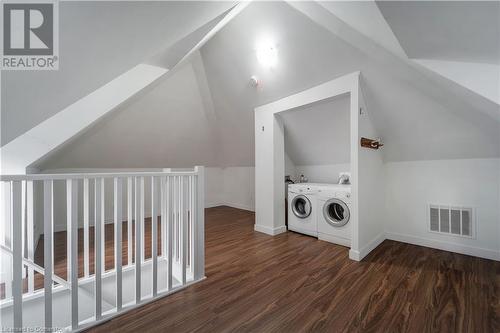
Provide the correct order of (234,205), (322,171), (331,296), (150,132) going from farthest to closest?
(234,205)
(322,171)
(150,132)
(331,296)

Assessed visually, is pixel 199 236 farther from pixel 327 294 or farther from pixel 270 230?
pixel 270 230

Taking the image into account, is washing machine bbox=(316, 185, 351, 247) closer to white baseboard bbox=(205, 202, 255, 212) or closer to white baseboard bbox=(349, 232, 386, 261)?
white baseboard bbox=(349, 232, 386, 261)

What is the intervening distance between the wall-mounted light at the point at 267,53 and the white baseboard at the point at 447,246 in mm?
2983

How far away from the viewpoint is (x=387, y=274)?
6.64ft

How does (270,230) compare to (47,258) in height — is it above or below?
below

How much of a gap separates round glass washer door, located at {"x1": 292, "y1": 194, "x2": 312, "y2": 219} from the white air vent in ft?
5.08

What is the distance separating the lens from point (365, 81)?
7.79ft

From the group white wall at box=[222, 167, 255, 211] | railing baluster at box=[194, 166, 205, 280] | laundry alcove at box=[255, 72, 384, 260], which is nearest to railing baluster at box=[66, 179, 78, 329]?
railing baluster at box=[194, 166, 205, 280]

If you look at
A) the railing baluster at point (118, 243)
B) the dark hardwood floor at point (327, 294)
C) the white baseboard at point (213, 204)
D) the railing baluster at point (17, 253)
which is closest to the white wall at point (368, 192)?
the dark hardwood floor at point (327, 294)

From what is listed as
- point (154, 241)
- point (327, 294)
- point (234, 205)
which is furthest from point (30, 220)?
point (234, 205)

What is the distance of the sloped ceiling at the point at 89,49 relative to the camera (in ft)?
3.49

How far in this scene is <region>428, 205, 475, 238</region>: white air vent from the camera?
97.1 inches

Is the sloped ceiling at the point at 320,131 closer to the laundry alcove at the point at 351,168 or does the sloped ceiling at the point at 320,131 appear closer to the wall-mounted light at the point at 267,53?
the laundry alcove at the point at 351,168

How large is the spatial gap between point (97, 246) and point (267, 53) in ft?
9.11
